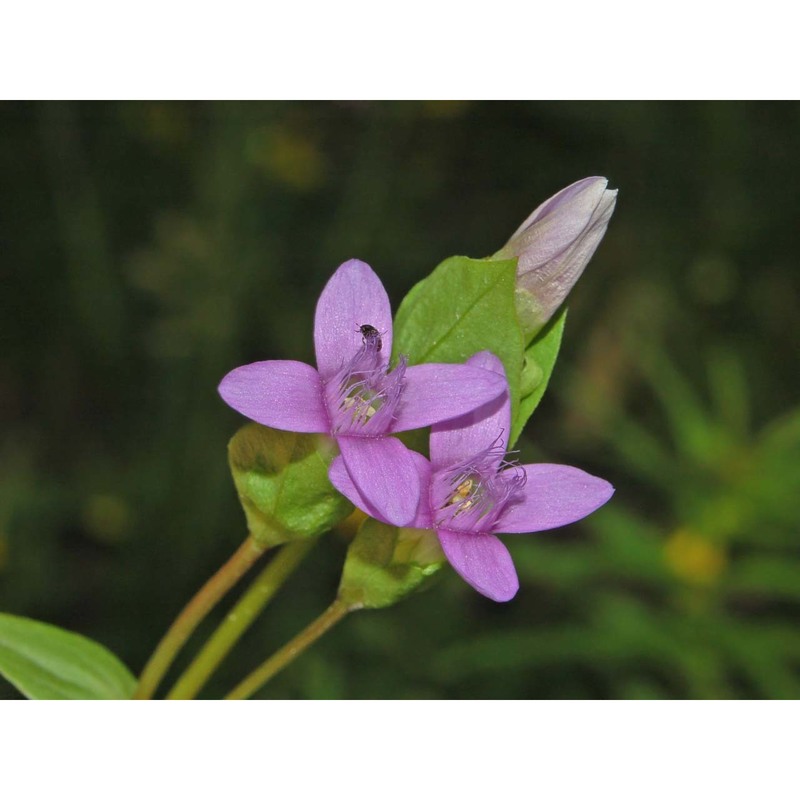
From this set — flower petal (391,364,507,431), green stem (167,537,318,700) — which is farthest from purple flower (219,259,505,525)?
green stem (167,537,318,700)

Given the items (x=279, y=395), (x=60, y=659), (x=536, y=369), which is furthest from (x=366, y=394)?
(x=60, y=659)

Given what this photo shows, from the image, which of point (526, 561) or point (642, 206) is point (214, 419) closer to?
point (526, 561)

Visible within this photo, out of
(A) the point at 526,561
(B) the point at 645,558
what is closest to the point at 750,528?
(B) the point at 645,558

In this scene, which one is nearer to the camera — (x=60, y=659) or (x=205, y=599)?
(x=205, y=599)

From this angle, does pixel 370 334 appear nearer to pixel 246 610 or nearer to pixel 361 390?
pixel 361 390

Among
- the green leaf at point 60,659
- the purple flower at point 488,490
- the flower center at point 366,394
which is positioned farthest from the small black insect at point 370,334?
A: the green leaf at point 60,659

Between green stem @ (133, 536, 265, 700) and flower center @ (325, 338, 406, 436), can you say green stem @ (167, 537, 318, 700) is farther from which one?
flower center @ (325, 338, 406, 436)

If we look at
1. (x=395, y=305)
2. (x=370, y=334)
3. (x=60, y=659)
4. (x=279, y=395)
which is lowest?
(x=60, y=659)

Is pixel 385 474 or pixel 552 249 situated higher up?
pixel 552 249
